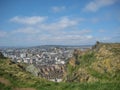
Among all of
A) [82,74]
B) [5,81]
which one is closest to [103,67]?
[82,74]

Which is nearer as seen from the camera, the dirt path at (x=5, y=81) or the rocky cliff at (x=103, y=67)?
the dirt path at (x=5, y=81)

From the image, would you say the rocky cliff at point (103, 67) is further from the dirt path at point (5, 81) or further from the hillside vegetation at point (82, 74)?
the dirt path at point (5, 81)

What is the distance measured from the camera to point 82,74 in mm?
103688

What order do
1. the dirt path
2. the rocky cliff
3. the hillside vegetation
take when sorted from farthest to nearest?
the rocky cliff < the dirt path < the hillside vegetation

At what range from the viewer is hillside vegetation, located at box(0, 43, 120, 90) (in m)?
35.6

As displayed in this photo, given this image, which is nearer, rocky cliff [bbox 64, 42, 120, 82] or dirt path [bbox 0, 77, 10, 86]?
dirt path [bbox 0, 77, 10, 86]

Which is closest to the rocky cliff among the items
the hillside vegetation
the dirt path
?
the hillside vegetation

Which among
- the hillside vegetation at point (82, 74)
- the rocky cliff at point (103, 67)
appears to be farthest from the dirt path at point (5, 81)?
the rocky cliff at point (103, 67)

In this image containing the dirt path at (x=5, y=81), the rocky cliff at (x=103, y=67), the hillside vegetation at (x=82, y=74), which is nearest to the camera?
the hillside vegetation at (x=82, y=74)

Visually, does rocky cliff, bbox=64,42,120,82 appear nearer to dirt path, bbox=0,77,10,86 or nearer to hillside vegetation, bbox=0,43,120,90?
hillside vegetation, bbox=0,43,120,90

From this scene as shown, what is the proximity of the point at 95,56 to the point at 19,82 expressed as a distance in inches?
3427

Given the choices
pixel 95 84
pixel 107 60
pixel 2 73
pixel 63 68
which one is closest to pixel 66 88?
pixel 95 84

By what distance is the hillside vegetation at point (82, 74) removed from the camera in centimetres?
3562

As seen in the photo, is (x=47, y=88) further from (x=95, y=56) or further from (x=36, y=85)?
(x=95, y=56)
